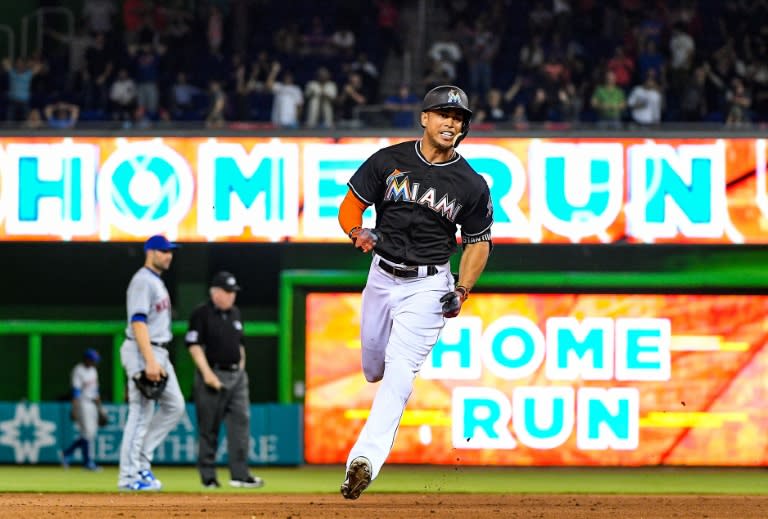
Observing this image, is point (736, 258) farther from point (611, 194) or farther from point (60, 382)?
point (60, 382)

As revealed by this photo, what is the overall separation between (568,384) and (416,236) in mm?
7711

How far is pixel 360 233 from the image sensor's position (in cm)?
747

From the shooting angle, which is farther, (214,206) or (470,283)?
(214,206)

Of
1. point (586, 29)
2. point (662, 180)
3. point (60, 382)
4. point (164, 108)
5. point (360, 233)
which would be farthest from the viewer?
point (586, 29)

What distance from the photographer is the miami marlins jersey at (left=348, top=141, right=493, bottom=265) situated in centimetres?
779

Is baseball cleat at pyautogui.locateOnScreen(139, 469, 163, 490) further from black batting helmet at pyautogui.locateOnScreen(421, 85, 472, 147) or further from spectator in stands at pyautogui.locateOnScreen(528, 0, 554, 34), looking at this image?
spectator in stands at pyautogui.locateOnScreen(528, 0, 554, 34)

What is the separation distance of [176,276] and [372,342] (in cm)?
830

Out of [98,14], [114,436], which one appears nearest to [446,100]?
[114,436]

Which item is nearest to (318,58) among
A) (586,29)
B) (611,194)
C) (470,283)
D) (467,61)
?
(467,61)

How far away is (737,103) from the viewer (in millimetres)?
17156

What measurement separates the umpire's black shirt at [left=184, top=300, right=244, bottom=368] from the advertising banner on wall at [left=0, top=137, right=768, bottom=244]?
244 centimetres

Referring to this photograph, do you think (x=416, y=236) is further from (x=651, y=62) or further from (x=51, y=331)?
(x=651, y=62)

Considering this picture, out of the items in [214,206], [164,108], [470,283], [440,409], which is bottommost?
[440,409]

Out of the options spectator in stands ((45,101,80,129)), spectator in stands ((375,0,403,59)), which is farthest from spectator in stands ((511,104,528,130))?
spectator in stands ((45,101,80,129))
